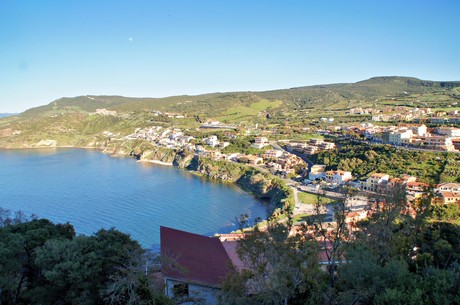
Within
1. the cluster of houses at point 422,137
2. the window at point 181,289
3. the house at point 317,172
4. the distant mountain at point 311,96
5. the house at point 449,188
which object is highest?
the distant mountain at point 311,96

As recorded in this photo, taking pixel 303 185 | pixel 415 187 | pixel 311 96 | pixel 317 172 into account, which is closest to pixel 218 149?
pixel 317 172

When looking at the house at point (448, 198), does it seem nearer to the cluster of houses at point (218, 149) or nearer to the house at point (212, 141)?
the cluster of houses at point (218, 149)

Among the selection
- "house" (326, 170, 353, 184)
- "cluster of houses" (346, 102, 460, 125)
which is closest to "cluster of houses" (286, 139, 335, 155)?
"house" (326, 170, 353, 184)

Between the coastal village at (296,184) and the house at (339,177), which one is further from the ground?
the coastal village at (296,184)

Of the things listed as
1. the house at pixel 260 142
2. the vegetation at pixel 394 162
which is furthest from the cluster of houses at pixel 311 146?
the vegetation at pixel 394 162

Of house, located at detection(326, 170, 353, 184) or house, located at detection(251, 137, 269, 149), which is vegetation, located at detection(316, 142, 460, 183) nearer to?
house, located at detection(326, 170, 353, 184)

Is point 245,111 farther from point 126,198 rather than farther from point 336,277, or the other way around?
point 336,277

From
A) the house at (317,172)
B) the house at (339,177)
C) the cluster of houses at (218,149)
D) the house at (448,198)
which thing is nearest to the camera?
the house at (448,198)
